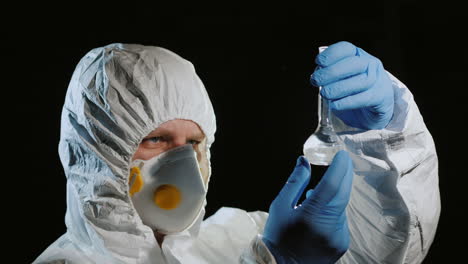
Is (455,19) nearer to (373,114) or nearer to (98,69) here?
(373,114)

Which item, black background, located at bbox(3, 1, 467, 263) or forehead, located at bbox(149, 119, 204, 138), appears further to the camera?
black background, located at bbox(3, 1, 467, 263)

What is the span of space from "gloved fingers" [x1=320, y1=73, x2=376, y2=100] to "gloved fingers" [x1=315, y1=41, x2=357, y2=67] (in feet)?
0.19

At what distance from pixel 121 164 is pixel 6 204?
2.32 feet

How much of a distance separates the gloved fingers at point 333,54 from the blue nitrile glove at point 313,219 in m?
0.27

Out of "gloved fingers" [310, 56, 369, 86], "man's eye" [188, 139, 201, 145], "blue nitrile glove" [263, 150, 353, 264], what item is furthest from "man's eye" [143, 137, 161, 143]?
"gloved fingers" [310, 56, 369, 86]

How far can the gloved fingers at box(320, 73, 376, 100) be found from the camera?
1361 millimetres

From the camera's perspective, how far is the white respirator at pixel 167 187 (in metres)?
1.56

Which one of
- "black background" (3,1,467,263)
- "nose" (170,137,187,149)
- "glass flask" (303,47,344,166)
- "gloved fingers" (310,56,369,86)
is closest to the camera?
"gloved fingers" (310,56,369,86)

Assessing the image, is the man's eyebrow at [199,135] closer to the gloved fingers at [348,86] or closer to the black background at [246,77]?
the gloved fingers at [348,86]

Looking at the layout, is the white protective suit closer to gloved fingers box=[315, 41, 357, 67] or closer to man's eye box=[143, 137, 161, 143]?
man's eye box=[143, 137, 161, 143]

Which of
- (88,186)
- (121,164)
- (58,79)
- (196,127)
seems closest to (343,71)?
(196,127)

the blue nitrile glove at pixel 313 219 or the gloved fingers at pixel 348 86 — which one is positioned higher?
the gloved fingers at pixel 348 86

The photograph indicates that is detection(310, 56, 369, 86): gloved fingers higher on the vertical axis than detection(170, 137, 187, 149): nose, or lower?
higher

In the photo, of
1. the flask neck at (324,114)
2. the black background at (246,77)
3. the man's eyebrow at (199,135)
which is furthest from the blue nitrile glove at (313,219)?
the black background at (246,77)
